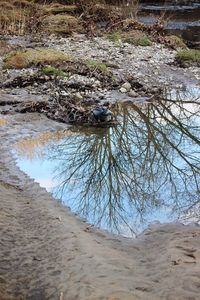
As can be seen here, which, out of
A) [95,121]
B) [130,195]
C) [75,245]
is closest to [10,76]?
[95,121]

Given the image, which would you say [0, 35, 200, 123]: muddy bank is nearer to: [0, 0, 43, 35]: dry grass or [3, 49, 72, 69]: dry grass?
[3, 49, 72, 69]: dry grass

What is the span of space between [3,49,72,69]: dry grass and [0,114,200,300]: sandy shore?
6.23m

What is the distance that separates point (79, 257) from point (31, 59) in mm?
8334

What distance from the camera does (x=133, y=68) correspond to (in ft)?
40.3

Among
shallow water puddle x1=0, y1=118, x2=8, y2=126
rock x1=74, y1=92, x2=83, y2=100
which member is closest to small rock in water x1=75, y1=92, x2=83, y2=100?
rock x1=74, y1=92, x2=83, y2=100

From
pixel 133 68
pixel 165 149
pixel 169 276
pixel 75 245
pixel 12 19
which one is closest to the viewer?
A: pixel 169 276

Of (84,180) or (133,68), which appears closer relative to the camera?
(84,180)

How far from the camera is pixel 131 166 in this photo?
698 centimetres

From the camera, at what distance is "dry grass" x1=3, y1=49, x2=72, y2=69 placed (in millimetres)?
11656

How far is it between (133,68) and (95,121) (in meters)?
4.30

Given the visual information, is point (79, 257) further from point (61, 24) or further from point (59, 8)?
point (59, 8)

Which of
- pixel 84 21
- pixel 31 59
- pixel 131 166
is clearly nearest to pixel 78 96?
pixel 31 59

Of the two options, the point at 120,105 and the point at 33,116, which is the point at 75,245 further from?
the point at 120,105

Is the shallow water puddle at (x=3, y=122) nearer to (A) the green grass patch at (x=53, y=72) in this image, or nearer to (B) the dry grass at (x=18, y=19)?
(A) the green grass patch at (x=53, y=72)
